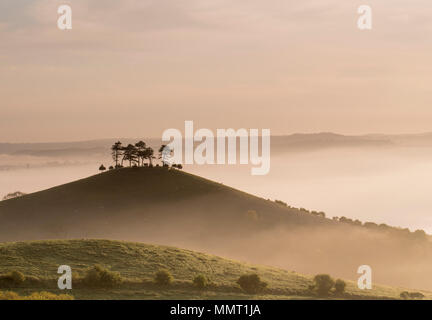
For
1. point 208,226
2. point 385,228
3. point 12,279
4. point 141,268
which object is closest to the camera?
point 12,279

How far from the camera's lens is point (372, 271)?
14688cm

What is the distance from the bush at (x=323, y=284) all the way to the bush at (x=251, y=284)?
8.15 metres

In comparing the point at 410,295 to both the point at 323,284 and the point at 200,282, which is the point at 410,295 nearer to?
the point at 323,284

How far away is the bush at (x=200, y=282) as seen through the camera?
229 ft

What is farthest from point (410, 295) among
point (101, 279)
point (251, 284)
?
point (101, 279)

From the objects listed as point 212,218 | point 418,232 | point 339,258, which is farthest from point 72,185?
point 418,232

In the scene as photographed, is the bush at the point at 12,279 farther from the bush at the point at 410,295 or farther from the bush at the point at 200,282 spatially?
the bush at the point at 410,295

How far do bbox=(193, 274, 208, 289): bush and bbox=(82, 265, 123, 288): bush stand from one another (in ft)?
31.1

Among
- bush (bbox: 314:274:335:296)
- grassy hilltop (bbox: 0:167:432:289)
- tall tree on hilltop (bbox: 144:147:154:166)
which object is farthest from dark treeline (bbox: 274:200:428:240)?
bush (bbox: 314:274:335:296)

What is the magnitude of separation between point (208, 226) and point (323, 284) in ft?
276

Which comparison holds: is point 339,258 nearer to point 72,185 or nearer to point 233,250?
point 233,250

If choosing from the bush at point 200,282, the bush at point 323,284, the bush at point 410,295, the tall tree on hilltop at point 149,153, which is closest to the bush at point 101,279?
the bush at point 200,282

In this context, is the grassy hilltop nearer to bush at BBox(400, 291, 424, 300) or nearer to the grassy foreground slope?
bush at BBox(400, 291, 424, 300)

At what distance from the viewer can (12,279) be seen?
64.6 metres
